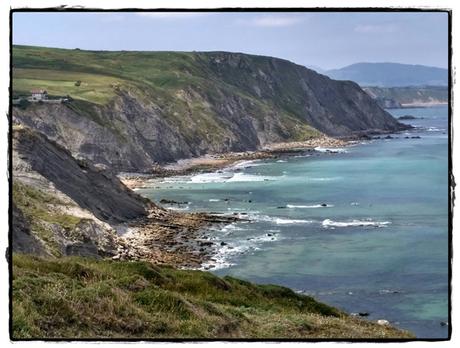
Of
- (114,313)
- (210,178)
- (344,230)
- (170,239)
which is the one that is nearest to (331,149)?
(210,178)

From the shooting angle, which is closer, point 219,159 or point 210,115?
point 219,159

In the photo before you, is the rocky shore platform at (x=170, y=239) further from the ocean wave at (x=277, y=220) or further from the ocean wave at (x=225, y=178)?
the ocean wave at (x=225, y=178)

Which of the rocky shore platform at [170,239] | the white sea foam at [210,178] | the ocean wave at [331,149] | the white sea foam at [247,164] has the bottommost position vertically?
the rocky shore platform at [170,239]

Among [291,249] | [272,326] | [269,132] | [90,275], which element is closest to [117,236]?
[291,249]

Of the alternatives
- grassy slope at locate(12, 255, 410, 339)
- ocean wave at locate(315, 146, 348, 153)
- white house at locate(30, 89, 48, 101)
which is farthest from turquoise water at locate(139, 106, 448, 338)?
white house at locate(30, 89, 48, 101)

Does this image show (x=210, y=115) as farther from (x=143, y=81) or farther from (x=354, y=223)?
(x=354, y=223)

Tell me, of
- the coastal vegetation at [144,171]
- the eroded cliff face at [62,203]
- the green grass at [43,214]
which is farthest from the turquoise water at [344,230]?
the green grass at [43,214]
